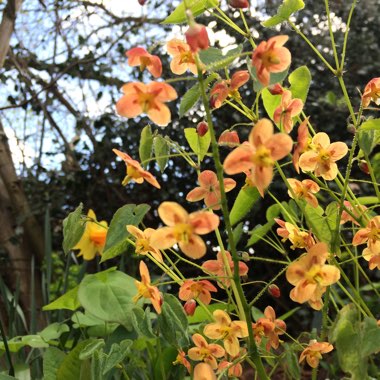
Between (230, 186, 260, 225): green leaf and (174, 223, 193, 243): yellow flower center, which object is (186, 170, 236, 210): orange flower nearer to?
(230, 186, 260, 225): green leaf

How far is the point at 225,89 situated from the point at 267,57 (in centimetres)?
14

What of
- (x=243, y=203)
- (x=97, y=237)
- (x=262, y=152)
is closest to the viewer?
(x=262, y=152)

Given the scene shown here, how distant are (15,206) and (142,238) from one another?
2452mm

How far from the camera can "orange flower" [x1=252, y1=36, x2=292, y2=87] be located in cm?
54

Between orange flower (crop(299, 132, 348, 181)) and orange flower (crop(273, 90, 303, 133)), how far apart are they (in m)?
0.04

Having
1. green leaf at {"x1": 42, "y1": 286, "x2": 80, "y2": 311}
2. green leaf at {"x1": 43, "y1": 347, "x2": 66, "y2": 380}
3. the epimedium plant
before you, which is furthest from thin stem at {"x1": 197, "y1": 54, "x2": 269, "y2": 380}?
green leaf at {"x1": 42, "y1": 286, "x2": 80, "y2": 311}

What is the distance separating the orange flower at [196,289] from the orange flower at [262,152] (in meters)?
0.28

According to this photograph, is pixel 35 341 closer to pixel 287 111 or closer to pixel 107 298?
pixel 107 298

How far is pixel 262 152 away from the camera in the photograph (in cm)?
50

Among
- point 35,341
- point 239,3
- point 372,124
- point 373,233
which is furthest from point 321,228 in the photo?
point 35,341

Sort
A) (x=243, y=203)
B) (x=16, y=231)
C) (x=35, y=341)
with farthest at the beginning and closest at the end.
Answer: (x=16, y=231) < (x=35, y=341) < (x=243, y=203)

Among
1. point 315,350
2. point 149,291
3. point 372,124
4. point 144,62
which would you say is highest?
point 144,62

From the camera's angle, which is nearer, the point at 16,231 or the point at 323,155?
the point at 323,155

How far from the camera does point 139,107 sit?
0.55m
